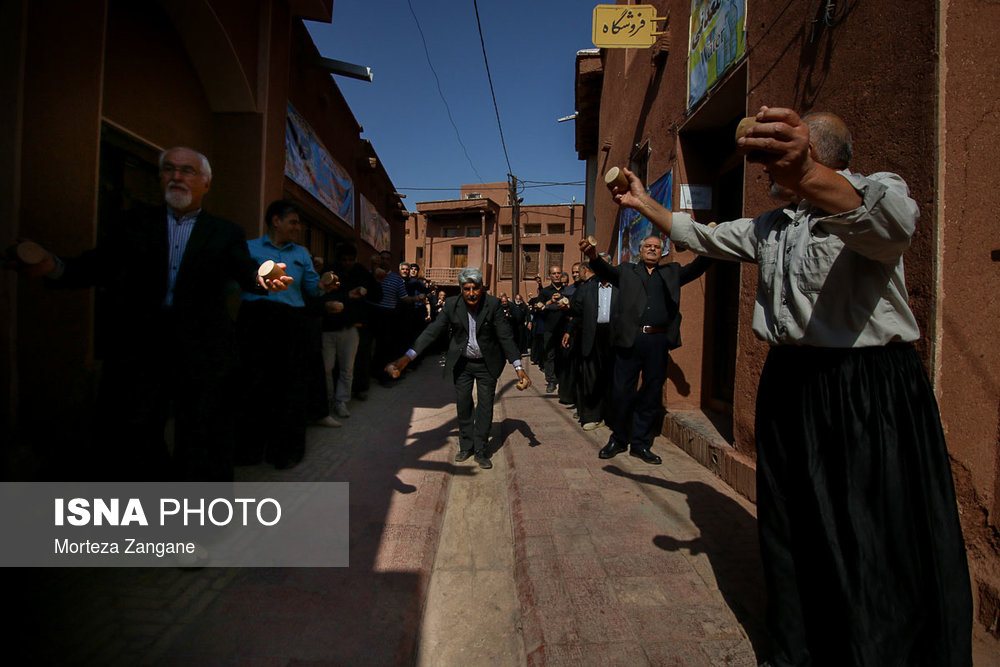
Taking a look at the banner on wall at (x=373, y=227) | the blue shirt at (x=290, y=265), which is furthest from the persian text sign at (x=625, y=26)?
the banner on wall at (x=373, y=227)

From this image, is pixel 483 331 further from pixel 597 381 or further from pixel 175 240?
pixel 175 240

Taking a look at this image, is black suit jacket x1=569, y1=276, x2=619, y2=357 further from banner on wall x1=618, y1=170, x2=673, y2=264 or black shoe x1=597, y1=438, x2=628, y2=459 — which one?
black shoe x1=597, y1=438, x2=628, y2=459

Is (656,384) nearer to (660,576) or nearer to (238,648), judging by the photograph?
(660,576)

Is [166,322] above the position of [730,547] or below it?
above

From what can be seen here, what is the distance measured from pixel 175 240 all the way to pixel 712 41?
187 inches

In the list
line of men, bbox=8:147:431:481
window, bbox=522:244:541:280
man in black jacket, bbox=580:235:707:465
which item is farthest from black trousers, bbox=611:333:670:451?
window, bbox=522:244:541:280

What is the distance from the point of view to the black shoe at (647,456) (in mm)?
4262

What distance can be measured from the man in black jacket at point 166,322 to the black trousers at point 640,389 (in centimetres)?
304

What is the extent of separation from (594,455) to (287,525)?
2.70 m

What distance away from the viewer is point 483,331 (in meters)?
4.49

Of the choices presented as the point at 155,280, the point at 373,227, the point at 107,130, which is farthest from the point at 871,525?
the point at 373,227

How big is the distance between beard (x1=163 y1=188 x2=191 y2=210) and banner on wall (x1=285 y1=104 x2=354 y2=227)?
174 inches

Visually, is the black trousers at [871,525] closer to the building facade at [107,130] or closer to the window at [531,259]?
A: the building facade at [107,130]

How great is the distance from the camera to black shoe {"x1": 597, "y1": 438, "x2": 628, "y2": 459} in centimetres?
446
